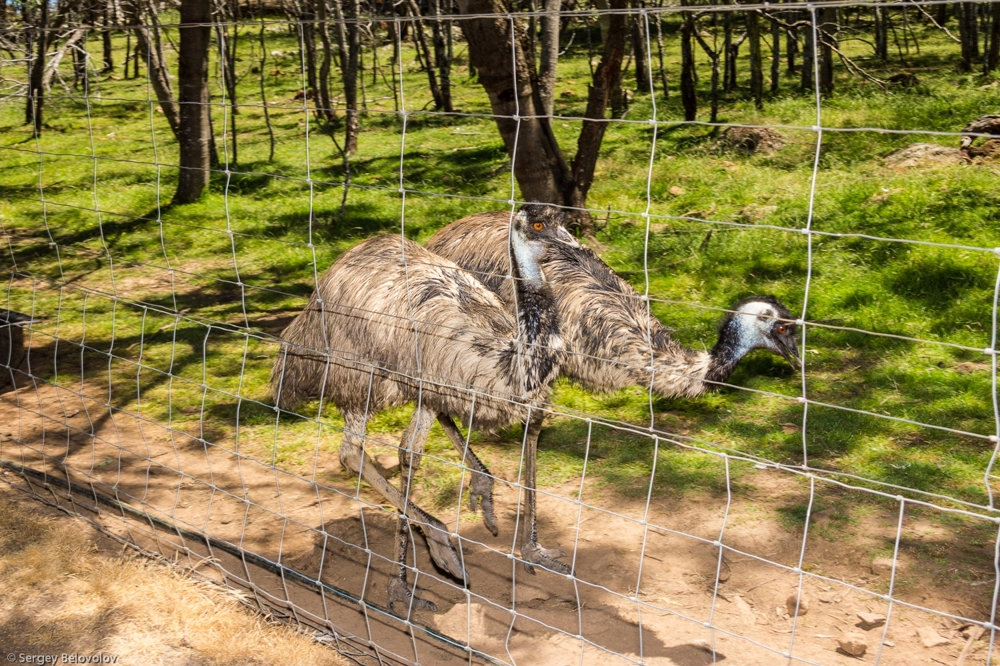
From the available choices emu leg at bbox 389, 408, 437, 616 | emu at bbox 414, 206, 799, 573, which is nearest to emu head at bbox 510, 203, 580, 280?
emu at bbox 414, 206, 799, 573

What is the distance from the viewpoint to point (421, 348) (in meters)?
4.09

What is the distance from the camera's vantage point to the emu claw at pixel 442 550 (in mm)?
4031

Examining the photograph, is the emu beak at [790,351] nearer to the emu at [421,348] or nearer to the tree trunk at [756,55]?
the emu at [421,348]

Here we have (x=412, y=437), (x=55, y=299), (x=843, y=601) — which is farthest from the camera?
(x=55, y=299)

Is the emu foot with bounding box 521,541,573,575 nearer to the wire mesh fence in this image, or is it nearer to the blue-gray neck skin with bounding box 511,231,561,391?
the wire mesh fence


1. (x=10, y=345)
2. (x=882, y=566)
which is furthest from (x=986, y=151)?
(x=10, y=345)

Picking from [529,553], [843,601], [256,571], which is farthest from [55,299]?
[843,601]

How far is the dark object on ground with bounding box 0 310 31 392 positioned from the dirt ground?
0.96 m

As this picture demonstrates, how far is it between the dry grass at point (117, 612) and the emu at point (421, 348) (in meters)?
0.68

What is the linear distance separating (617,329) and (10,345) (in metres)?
3.59

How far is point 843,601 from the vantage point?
373cm

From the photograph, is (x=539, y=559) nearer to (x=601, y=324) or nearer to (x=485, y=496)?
(x=485, y=496)

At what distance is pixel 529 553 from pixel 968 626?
1716mm

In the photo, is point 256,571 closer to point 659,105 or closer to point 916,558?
point 916,558
